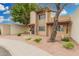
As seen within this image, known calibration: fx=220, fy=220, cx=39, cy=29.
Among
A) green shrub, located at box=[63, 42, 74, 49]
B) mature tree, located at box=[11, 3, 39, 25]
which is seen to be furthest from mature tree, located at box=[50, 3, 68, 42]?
mature tree, located at box=[11, 3, 39, 25]

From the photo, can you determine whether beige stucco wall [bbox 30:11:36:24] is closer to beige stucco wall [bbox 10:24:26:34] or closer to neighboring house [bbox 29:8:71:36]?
neighboring house [bbox 29:8:71:36]

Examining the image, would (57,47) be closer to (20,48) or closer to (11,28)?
(20,48)

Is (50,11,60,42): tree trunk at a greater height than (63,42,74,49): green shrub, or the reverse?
(50,11,60,42): tree trunk

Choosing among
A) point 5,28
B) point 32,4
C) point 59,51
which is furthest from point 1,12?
point 59,51

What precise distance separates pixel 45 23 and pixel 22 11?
0.41 m

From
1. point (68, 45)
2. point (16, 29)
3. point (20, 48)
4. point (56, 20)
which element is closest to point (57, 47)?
point (68, 45)

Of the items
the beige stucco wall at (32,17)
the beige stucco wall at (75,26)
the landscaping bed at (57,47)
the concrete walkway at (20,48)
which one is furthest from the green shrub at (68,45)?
the beige stucco wall at (32,17)

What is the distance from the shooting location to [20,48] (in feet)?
11.1

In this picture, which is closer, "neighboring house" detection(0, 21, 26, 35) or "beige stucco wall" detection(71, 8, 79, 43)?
"beige stucco wall" detection(71, 8, 79, 43)

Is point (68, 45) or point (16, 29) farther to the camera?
point (16, 29)

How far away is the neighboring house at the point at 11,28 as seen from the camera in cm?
344

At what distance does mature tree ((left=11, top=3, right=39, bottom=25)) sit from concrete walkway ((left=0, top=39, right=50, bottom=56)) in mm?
336

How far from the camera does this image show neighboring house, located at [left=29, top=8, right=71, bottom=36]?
10.9 feet

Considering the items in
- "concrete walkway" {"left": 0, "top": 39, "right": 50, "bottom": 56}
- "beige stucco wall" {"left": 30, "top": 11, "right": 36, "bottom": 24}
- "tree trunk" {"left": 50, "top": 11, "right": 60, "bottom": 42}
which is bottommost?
"concrete walkway" {"left": 0, "top": 39, "right": 50, "bottom": 56}
